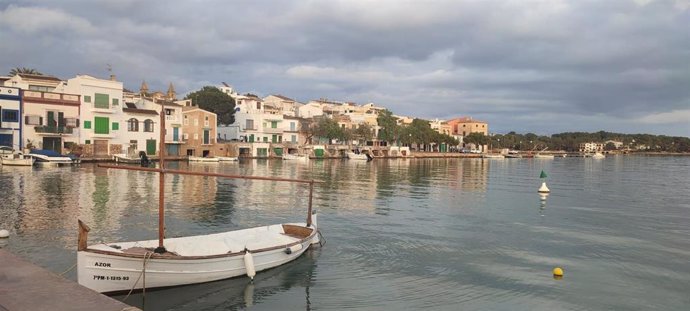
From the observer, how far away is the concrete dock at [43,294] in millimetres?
8375

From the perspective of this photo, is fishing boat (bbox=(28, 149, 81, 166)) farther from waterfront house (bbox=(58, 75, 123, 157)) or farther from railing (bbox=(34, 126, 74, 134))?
waterfront house (bbox=(58, 75, 123, 157))

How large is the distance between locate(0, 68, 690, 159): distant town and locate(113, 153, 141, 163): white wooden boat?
5.49ft

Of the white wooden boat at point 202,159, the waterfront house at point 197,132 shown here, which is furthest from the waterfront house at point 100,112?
the waterfront house at point 197,132

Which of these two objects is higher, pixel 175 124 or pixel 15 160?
pixel 175 124

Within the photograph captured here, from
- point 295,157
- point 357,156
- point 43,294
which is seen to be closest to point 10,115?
point 295,157

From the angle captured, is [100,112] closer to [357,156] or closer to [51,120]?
[51,120]

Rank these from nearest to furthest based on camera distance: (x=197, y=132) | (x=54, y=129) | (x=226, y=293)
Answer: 1. (x=226, y=293)
2. (x=54, y=129)
3. (x=197, y=132)

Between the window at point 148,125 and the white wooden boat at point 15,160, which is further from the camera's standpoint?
the window at point 148,125

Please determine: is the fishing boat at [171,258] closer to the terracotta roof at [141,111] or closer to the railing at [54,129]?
the railing at [54,129]

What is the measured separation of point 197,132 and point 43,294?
3022 inches

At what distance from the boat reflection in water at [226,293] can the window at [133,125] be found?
63.2 meters

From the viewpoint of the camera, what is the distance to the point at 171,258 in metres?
13.1

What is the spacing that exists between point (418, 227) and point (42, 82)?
213 feet

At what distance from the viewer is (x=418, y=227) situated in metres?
24.5
